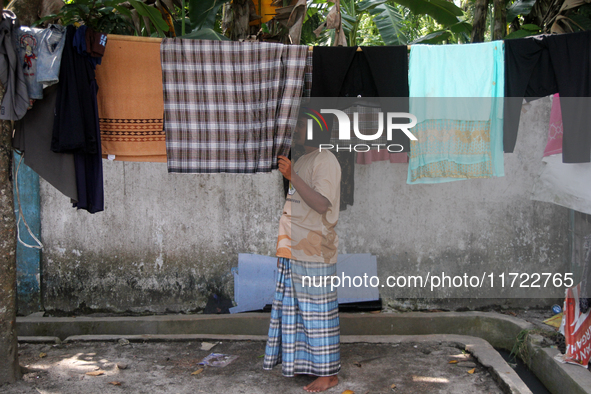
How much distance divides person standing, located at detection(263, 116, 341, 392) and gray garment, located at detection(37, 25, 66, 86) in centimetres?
147

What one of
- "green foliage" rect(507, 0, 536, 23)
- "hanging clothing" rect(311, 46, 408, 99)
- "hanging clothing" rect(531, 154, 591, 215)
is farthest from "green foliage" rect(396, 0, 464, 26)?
"hanging clothing" rect(311, 46, 408, 99)

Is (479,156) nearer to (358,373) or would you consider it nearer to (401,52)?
(401,52)

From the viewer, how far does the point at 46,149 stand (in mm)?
3000

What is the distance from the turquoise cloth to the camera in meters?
3.13

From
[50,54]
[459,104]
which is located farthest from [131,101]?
[459,104]

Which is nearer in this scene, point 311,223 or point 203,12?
point 311,223

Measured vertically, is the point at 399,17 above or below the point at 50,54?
above

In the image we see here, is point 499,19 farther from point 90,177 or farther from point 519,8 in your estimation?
point 90,177

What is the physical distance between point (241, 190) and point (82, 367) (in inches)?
81.2

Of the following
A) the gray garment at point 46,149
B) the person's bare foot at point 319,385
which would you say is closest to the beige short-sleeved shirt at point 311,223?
the person's bare foot at point 319,385

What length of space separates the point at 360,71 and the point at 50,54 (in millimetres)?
1929

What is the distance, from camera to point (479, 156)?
129 inches

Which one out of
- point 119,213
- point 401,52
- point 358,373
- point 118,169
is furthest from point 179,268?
point 401,52

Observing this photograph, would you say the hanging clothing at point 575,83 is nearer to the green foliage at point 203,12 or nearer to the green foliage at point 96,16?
the green foliage at point 203,12
